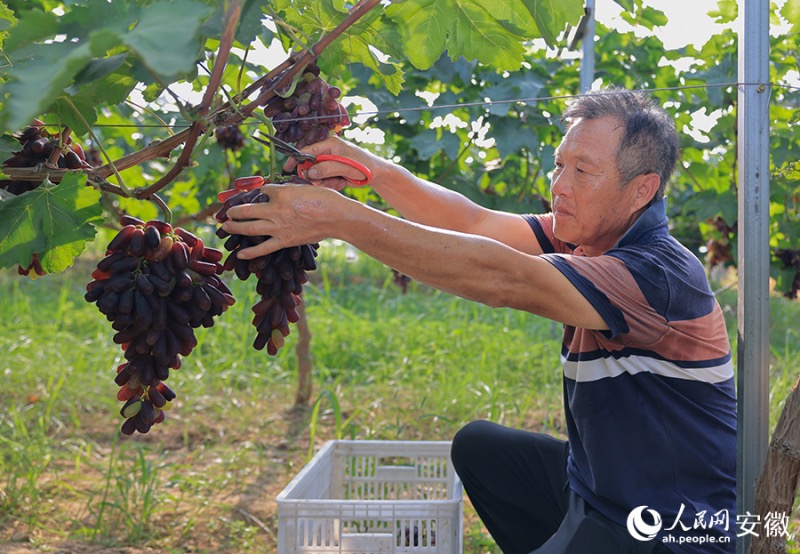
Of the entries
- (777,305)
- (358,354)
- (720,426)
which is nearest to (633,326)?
(720,426)

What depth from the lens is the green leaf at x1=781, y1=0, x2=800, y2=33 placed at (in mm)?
2271

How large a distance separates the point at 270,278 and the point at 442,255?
0.38 m

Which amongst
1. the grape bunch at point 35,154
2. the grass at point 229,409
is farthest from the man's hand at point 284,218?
the grass at point 229,409

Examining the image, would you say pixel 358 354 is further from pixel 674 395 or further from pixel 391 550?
pixel 674 395

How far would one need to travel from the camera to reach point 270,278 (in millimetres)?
1541

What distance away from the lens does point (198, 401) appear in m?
4.59

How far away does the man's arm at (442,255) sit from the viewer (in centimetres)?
158

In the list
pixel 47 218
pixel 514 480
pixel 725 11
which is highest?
pixel 725 11

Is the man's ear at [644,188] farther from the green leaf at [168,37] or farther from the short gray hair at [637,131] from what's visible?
the green leaf at [168,37]

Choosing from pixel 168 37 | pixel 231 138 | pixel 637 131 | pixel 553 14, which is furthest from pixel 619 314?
pixel 231 138

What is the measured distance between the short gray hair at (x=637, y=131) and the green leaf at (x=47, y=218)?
45.4 inches

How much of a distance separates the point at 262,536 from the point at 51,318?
3474mm

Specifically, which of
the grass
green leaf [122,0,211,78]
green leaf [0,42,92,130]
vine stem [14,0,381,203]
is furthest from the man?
the grass

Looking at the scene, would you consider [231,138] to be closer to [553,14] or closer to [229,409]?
[229,409]
